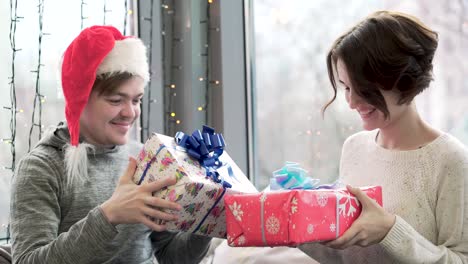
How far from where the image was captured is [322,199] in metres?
1.69

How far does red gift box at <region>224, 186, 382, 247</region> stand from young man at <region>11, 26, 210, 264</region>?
0.42 meters

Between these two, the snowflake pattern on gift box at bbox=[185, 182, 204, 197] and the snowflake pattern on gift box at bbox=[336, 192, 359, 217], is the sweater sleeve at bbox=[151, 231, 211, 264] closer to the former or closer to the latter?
the snowflake pattern on gift box at bbox=[185, 182, 204, 197]

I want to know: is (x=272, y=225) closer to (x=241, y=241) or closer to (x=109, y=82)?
(x=241, y=241)

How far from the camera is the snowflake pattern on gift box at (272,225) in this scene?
1.67 m

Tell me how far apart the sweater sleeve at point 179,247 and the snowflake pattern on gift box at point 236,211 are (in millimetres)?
517

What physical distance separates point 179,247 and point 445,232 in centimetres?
83

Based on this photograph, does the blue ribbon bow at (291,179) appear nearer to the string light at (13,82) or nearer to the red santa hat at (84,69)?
the red santa hat at (84,69)

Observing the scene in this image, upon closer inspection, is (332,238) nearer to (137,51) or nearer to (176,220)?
(176,220)

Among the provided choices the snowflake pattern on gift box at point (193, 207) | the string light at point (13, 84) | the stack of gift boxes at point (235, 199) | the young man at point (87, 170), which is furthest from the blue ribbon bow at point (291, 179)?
the string light at point (13, 84)

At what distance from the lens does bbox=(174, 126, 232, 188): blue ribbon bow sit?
6.09 ft

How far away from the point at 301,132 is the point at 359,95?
155 cm

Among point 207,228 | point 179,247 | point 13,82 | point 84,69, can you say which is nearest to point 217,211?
point 207,228

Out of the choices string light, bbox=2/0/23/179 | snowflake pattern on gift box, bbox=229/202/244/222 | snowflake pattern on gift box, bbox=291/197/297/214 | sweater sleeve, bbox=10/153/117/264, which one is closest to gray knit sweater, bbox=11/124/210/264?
sweater sleeve, bbox=10/153/117/264

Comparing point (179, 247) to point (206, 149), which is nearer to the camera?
point (206, 149)
